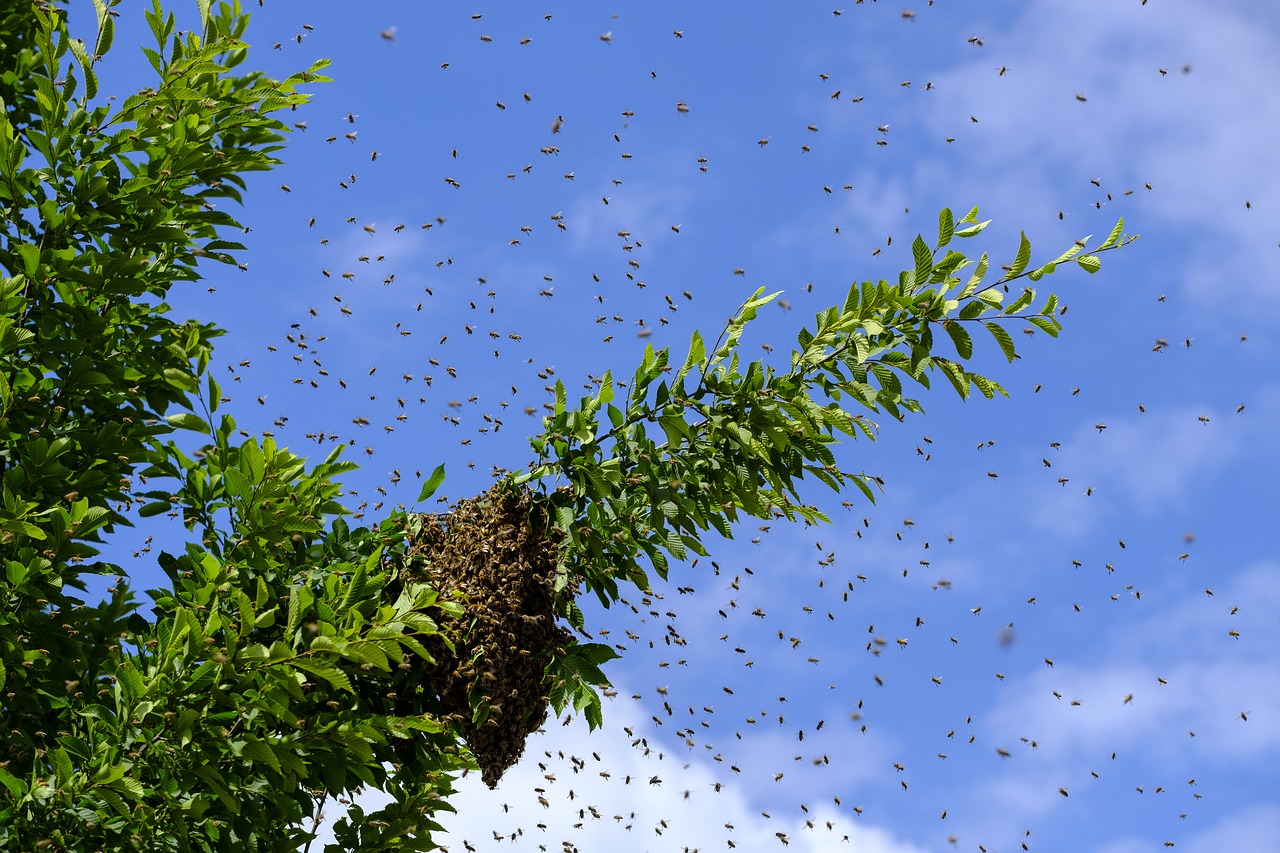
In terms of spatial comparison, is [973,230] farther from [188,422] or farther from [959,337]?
[188,422]

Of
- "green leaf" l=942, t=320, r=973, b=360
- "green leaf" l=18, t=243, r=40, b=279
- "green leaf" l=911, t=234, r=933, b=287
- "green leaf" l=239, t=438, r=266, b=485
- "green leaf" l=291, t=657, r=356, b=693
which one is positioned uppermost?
"green leaf" l=911, t=234, r=933, b=287

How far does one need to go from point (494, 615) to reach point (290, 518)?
56.9 inches

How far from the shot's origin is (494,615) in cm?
741

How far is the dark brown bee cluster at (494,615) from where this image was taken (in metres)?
7.46

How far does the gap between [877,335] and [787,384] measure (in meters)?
0.65

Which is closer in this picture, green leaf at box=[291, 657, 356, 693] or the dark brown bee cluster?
green leaf at box=[291, 657, 356, 693]

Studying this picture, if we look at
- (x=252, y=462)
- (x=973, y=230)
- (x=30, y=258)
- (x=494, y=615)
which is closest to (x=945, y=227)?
(x=973, y=230)

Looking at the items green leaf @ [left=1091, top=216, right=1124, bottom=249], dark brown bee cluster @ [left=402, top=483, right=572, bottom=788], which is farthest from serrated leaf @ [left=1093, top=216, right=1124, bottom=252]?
dark brown bee cluster @ [left=402, top=483, right=572, bottom=788]

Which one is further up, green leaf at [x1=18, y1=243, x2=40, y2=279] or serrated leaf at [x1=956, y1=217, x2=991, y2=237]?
serrated leaf at [x1=956, y1=217, x2=991, y2=237]

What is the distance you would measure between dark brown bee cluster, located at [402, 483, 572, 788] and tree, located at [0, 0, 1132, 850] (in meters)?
0.02

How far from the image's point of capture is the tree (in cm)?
713

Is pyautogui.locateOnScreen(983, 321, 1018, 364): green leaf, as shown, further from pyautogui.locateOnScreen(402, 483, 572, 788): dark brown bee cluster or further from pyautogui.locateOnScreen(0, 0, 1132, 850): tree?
pyautogui.locateOnScreen(402, 483, 572, 788): dark brown bee cluster

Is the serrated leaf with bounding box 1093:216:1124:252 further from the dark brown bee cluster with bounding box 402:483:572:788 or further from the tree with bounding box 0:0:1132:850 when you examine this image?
the dark brown bee cluster with bounding box 402:483:572:788

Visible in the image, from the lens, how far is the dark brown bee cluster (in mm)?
7465
